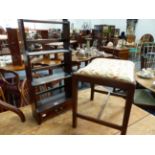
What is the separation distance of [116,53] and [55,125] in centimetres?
389

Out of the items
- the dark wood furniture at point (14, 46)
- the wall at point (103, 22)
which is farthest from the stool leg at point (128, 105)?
the wall at point (103, 22)

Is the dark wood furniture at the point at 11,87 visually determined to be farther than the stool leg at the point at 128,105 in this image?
Yes

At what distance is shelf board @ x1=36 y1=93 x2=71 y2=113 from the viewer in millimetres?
1350

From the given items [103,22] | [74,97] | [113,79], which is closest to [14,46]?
[74,97]

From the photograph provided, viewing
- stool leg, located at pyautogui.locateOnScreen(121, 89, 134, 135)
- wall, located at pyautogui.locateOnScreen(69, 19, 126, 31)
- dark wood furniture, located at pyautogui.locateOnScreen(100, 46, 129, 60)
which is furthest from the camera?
wall, located at pyautogui.locateOnScreen(69, 19, 126, 31)

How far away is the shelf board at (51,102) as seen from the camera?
4.43ft

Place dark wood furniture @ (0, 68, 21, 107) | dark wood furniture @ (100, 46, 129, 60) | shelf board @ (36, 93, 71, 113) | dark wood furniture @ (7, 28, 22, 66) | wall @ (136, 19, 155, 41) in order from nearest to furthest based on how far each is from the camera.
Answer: shelf board @ (36, 93, 71, 113) → dark wood furniture @ (0, 68, 21, 107) → dark wood furniture @ (7, 28, 22, 66) → dark wood furniture @ (100, 46, 129, 60) → wall @ (136, 19, 155, 41)

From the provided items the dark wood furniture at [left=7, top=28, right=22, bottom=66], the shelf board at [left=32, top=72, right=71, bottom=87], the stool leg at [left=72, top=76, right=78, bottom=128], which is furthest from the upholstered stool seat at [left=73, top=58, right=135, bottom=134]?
the dark wood furniture at [left=7, top=28, right=22, bottom=66]

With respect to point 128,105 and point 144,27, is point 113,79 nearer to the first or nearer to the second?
point 128,105

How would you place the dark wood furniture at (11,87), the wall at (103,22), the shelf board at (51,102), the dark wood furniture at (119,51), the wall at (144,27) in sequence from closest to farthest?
the shelf board at (51,102) < the dark wood furniture at (11,87) < the dark wood furniture at (119,51) < the wall at (144,27) < the wall at (103,22)

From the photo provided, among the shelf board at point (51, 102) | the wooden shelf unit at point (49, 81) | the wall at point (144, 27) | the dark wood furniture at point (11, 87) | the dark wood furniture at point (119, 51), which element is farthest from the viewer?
the wall at point (144, 27)

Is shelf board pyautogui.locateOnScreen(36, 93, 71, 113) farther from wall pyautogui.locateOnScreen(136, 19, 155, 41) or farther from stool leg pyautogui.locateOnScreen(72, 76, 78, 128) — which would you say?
wall pyautogui.locateOnScreen(136, 19, 155, 41)

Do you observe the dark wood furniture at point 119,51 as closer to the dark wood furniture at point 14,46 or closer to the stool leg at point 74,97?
the dark wood furniture at point 14,46

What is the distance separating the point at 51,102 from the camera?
1.46 metres
